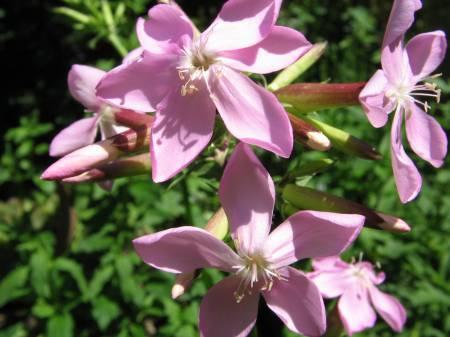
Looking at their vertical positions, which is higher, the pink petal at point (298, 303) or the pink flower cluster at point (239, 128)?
the pink flower cluster at point (239, 128)

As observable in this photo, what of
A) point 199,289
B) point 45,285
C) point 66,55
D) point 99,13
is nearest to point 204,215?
point 199,289

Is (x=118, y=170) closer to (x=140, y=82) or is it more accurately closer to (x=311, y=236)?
(x=140, y=82)

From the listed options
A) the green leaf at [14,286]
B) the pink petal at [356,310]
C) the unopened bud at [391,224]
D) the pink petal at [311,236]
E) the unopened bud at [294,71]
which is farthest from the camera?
the green leaf at [14,286]

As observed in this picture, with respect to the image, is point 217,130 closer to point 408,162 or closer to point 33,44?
point 408,162

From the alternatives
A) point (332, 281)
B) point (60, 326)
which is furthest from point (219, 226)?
point (60, 326)

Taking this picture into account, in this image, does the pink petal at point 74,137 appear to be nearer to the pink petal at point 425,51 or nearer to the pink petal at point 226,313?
the pink petal at point 226,313

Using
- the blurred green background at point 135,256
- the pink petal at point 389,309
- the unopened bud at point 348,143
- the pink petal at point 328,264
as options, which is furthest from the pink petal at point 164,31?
the pink petal at point 389,309

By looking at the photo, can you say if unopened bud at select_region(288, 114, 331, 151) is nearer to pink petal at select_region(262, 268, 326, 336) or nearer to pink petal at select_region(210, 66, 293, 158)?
pink petal at select_region(210, 66, 293, 158)
